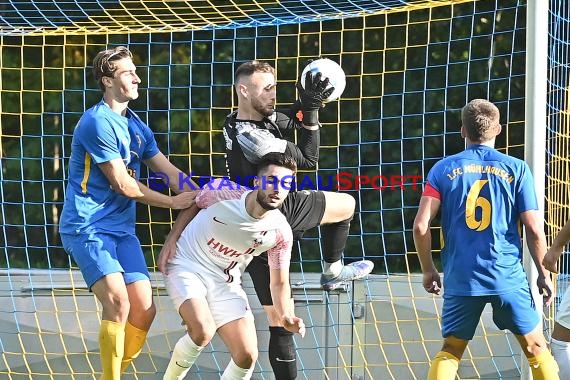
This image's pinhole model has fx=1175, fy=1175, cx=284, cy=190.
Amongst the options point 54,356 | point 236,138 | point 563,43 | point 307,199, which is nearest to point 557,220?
point 563,43

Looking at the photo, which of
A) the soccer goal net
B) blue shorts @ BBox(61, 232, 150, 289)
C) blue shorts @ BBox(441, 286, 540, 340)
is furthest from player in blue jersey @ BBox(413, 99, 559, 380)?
blue shorts @ BBox(61, 232, 150, 289)

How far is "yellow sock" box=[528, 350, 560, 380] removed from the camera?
559cm

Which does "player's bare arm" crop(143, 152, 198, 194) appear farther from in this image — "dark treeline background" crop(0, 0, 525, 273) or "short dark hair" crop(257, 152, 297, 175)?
"dark treeline background" crop(0, 0, 525, 273)

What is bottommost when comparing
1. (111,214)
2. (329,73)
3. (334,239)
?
(334,239)

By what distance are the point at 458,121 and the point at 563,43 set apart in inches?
Result: 140

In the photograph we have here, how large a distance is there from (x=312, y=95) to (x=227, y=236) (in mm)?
855

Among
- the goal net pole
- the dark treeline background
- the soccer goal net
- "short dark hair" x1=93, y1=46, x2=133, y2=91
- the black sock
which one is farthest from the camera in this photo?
the dark treeline background

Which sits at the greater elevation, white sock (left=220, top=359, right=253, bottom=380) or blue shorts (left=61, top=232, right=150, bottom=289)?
blue shorts (left=61, top=232, right=150, bottom=289)

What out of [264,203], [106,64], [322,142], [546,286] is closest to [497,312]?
[546,286]

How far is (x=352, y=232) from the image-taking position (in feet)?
35.7

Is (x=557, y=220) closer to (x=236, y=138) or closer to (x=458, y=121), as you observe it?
(x=236, y=138)

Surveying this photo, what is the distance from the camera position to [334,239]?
20.9ft

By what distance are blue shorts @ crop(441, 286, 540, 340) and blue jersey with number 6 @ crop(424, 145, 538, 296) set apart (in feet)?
0.15

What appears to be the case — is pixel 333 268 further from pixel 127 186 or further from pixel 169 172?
pixel 127 186
